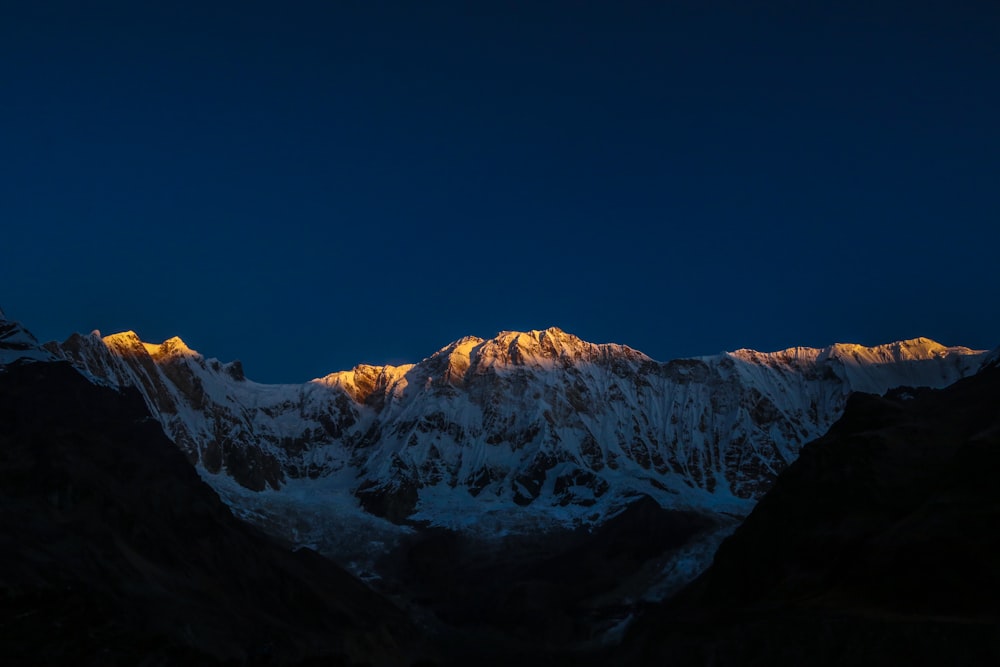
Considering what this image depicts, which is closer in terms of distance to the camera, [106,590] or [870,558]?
[870,558]

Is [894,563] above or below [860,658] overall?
above

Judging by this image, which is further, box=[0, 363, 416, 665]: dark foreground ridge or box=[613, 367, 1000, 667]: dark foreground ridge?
box=[613, 367, 1000, 667]: dark foreground ridge

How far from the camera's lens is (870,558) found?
434 feet

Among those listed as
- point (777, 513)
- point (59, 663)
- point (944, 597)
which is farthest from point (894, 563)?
point (59, 663)

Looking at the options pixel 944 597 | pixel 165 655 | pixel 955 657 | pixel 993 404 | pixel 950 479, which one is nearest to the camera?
pixel 955 657

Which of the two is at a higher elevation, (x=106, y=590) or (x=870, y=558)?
(x=106, y=590)

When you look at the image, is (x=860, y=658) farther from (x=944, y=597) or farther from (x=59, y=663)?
(x=59, y=663)

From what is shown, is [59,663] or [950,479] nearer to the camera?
[59,663]

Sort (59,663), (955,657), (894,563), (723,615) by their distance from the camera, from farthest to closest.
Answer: (723,615) → (894,563) → (955,657) → (59,663)

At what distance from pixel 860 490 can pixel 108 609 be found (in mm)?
101823

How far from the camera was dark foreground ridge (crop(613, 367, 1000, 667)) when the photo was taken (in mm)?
113562

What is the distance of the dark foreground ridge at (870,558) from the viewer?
114 m

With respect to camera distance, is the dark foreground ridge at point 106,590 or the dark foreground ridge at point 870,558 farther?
the dark foreground ridge at point 870,558

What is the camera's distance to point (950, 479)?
13688 cm
